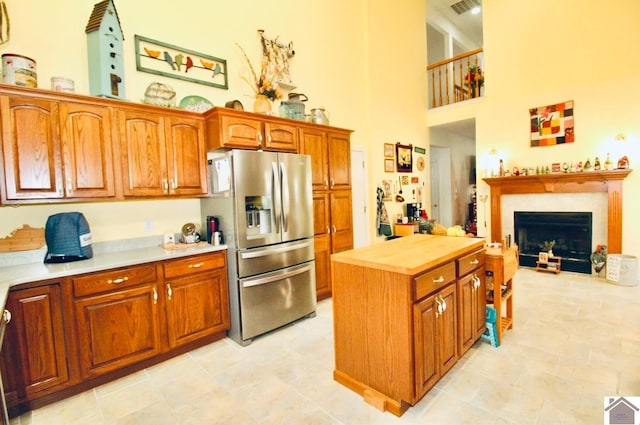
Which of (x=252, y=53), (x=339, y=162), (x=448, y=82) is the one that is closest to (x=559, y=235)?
(x=448, y=82)

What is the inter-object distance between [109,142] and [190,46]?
1441 mm

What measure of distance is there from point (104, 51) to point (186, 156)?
1012mm

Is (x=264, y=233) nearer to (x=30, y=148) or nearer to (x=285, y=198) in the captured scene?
(x=285, y=198)

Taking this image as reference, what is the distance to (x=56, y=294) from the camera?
6.80 feet

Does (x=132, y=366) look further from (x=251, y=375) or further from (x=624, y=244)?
(x=624, y=244)

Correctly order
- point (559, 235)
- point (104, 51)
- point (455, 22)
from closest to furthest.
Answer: point (104, 51), point (559, 235), point (455, 22)

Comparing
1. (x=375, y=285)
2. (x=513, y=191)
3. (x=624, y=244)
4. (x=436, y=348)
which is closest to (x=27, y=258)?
(x=375, y=285)

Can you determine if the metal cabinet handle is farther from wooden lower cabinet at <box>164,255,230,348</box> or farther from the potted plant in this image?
the potted plant

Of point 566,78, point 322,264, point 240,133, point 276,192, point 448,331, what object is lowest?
point 448,331

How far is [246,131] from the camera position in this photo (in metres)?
2.96

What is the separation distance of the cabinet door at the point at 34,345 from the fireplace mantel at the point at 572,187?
19.9 ft

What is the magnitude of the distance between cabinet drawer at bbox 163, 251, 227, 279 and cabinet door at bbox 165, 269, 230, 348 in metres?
0.05

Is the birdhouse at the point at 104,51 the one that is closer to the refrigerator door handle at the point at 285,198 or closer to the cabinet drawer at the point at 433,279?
the refrigerator door handle at the point at 285,198

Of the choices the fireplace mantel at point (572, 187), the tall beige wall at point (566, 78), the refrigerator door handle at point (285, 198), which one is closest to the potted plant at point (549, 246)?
the fireplace mantel at point (572, 187)
